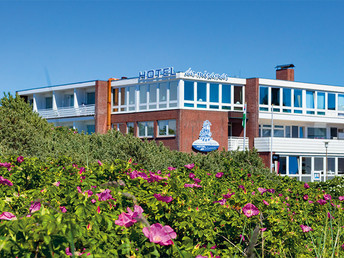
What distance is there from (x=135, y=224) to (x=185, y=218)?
3.01ft

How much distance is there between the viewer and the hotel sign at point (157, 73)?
3731 centimetres

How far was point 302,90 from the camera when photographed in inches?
1647

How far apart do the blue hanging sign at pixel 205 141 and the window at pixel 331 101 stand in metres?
13.1

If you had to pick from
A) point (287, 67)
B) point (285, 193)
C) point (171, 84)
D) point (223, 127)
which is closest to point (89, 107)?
point (171, 84)

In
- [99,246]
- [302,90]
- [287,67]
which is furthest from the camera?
[287,67]

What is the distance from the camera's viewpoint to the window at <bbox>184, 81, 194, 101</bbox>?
36.8 meters

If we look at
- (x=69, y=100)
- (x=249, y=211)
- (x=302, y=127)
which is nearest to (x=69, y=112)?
(x=69, y=100)

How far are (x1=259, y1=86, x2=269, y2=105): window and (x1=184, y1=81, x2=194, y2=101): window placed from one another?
21.3 feet

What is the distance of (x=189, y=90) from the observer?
121 ft

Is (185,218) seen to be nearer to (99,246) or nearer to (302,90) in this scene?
(99,246)

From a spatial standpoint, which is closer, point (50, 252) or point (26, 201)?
point (50, 252)

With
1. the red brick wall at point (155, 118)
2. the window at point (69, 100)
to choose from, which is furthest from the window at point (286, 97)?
the window at point (69, 100)

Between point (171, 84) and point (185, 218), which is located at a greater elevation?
point (171, 84)

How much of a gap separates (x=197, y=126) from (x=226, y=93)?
13.2 ft
